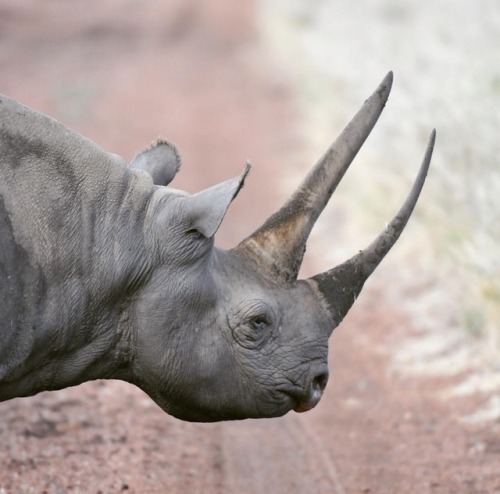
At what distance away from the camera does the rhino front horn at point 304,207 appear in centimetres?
567

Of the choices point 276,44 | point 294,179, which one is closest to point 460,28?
point 294,179

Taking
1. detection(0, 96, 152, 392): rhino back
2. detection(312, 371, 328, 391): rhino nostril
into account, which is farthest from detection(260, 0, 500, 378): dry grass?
detection(0, 96, 152, 392): rhino back

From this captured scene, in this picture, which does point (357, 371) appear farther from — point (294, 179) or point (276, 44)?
point (276, 44)

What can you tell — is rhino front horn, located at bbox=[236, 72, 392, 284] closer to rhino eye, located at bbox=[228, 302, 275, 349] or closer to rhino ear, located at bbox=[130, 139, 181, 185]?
rhino eye, located at bbox=[228, 302, 275, 349]

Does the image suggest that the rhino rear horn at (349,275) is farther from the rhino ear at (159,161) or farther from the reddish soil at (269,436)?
the reddish soil at (269,436)

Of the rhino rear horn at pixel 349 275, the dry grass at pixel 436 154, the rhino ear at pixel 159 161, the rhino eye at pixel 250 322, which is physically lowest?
the rhino eye at pixel 250 322

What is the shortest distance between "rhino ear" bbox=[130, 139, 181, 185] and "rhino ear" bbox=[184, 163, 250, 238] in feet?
2.30

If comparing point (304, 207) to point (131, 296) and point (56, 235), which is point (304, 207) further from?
point (56, 235)

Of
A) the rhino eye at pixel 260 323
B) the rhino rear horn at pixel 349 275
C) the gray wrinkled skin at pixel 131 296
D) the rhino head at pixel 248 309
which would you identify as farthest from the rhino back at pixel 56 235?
the rhino rear horn at pixel 349 275

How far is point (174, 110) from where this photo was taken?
77.4 ft

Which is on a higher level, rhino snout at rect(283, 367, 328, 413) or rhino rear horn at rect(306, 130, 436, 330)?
rhino rear horn at rect(306, 130, 436, 330)

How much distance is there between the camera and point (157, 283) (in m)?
5.49

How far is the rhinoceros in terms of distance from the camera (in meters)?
5.25

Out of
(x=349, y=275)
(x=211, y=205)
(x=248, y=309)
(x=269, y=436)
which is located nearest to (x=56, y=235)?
(x=211, y=205)
